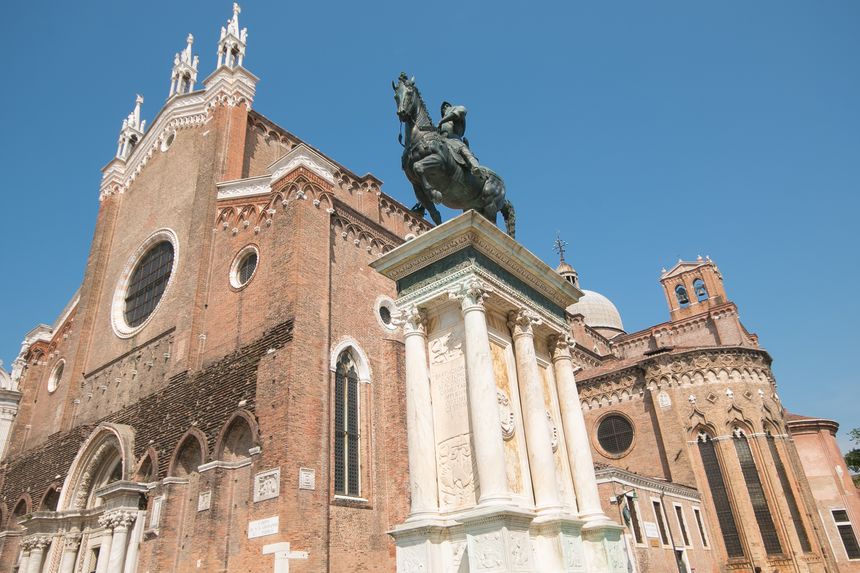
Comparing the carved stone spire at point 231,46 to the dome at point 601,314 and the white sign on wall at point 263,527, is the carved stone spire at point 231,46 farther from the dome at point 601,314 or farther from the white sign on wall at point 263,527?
the dome at point 601,314

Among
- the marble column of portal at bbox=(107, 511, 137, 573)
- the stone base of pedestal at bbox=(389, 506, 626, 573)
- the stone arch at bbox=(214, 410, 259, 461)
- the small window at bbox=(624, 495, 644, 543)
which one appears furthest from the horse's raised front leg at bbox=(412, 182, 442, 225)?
the small window at bbox=(624, 495, 644, 543)

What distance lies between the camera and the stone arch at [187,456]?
647 inches

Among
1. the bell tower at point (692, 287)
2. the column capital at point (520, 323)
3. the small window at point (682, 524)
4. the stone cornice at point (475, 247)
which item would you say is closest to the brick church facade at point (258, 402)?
the small window at point (682, 524)

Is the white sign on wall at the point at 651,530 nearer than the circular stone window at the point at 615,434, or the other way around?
the white sign on wall at the point at 651,530

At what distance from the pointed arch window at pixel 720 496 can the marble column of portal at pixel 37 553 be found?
2399 cm

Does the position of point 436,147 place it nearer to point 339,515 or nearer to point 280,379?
point 280,379

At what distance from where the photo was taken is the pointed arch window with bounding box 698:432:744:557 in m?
24.9

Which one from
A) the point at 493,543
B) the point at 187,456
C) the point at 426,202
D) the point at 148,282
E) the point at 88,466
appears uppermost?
the point at 148,282

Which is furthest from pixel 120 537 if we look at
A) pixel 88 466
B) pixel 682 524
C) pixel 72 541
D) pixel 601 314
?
pixel 601 314

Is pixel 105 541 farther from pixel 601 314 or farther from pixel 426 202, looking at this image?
pixel 601 314

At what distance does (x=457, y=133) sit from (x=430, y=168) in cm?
133

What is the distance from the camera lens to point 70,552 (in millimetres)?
18359

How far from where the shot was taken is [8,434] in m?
25.0

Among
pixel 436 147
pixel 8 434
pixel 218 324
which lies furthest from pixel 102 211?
pixel 436 147
